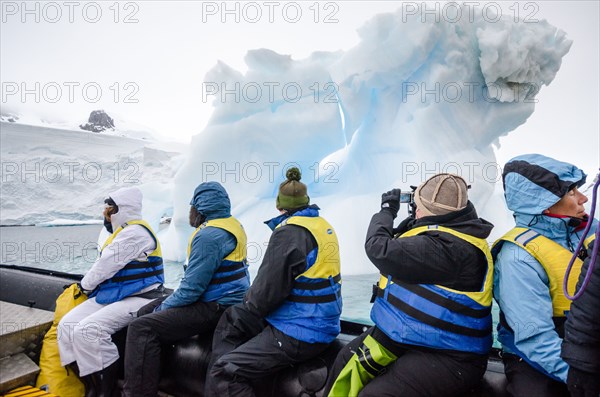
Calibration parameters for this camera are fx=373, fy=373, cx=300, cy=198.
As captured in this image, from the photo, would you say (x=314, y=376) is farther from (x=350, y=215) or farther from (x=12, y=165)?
(x=12, y=165)

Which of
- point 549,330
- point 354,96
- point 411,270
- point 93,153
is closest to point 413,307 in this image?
point 411,270

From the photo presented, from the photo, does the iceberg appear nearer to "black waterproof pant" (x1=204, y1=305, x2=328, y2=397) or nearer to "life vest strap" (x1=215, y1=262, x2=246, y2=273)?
"life vest strap" (x1=215, y1=262, x2=246, y2=273)

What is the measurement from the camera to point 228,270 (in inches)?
A: 84.4

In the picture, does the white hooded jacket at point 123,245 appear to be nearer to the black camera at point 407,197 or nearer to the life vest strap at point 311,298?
the life vest strap at point 311,298

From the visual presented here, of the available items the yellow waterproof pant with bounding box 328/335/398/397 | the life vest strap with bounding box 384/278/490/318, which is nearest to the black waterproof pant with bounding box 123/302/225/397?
the yellow waterproof pant with bounding box 328/335/398/397

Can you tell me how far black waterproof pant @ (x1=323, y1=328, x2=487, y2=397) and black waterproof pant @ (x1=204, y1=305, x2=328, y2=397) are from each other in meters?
0.44

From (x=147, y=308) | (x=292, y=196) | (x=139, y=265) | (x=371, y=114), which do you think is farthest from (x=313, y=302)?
(x=371, y=114)

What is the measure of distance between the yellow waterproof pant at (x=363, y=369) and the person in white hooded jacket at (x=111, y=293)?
1.43 meters

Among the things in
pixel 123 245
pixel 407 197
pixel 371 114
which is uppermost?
pixel 371 114

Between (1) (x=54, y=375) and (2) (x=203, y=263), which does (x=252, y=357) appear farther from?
(1) (x=54, y=375)

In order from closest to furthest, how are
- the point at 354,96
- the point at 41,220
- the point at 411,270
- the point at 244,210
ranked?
the point at 411,270 → the point at 354,96 → the point at 244,210 → the point at 41,220

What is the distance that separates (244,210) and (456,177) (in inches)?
254

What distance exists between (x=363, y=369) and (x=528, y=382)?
0.54 metres

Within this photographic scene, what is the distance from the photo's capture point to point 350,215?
641 cm
